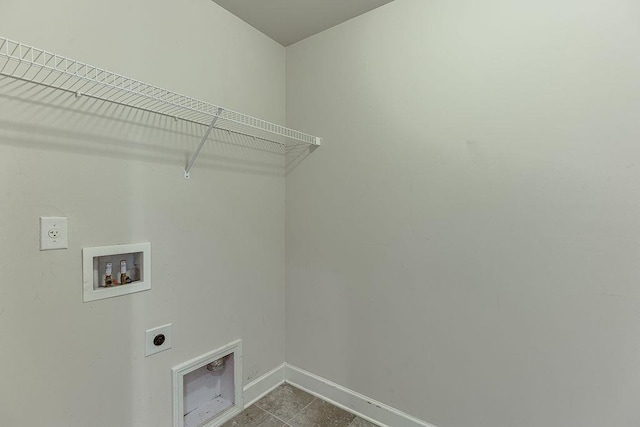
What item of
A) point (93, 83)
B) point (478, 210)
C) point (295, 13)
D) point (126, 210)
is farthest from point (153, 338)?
point (295, 13)

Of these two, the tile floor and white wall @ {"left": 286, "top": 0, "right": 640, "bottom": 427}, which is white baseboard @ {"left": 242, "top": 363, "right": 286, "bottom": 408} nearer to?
the tile floor

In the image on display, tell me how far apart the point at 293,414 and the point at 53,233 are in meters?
1.49

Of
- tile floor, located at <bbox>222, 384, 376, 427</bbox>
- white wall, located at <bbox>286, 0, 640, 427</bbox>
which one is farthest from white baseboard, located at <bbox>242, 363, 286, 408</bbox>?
white wall, located at <bbox>286, 0, 640, 427</bbox>

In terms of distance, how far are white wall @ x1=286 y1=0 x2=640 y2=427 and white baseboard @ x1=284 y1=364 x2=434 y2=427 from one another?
46mm

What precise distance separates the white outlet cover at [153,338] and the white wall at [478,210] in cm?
82

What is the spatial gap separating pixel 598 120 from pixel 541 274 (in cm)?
63

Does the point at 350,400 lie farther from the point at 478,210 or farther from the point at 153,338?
the point at 478,210

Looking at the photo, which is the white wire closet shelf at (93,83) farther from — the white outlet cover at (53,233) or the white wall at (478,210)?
the white wall at (478,210)

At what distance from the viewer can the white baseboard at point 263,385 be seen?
1760 millimetres

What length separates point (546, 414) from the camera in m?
1.21

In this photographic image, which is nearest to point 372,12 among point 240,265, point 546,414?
point 240,265

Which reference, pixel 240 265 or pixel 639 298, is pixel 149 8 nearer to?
pixel 240 265

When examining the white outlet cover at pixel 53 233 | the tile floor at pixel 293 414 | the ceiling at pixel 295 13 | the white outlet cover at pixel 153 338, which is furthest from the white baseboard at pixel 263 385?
the ceiling at pixel 295 13

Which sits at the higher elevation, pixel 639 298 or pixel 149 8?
pixel 149 8
